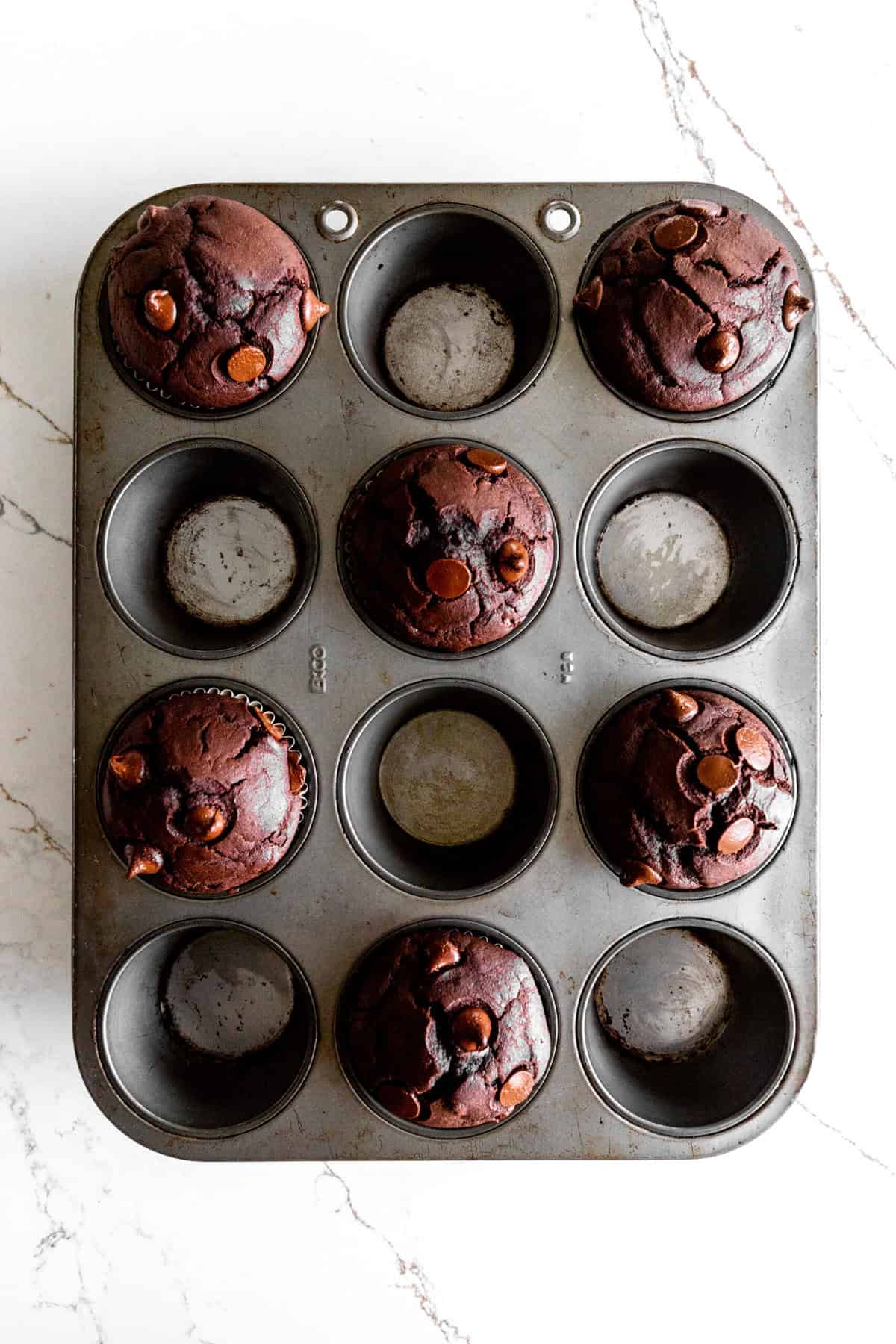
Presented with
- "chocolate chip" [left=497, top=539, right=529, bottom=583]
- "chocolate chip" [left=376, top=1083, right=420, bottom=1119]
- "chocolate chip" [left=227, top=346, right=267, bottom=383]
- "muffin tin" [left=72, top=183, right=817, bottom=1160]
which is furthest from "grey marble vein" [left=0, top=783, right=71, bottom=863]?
"chocolate chip" [left=497, top=539, right=529, bottom=583]

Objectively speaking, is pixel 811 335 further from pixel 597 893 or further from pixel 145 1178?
pixel 145 1178

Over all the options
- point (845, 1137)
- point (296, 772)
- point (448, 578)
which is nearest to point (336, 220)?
point (448, 578)

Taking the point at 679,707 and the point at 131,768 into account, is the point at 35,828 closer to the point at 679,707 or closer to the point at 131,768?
the point at 131,768

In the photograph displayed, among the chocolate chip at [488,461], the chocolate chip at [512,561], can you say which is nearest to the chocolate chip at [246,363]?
the chocolate chip at [488,461]

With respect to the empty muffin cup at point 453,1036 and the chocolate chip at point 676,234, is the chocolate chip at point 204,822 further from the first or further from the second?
the chocolate chip at point 676,234

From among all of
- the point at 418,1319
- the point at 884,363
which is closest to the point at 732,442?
the point at 884,363

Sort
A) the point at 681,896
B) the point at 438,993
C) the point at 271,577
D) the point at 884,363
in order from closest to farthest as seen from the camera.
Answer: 1. the point at 438,993
2. the point at 681,896
3. the point at 271,577
4. the point at 884,363

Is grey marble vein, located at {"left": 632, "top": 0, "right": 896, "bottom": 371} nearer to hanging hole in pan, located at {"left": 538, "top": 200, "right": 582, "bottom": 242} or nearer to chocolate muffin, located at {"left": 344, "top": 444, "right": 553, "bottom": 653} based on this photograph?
hanging hole in pan, located at {"left": 538, "top": 200, "right": 582, "bottom": 242}

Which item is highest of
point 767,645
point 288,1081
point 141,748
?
point 767,645
